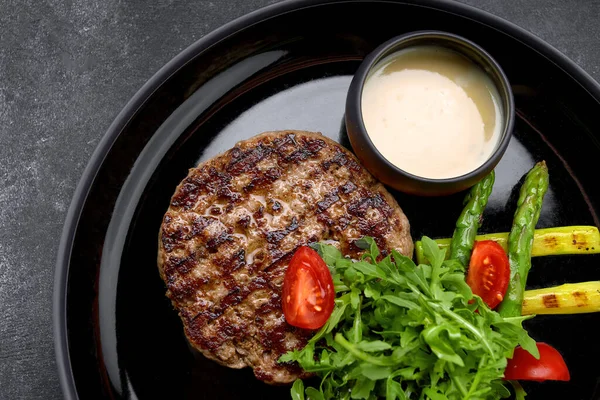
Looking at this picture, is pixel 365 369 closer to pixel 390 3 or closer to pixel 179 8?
pixel 390 3

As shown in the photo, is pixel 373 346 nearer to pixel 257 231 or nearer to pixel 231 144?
pixel 257 231

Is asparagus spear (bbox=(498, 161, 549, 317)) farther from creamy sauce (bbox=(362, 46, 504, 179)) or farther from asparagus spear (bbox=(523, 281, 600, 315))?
creamy sauce (bbox=(362, 46, 504, 179))

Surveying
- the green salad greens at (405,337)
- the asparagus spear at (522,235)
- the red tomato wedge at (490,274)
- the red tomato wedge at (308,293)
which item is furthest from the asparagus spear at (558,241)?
the red tomato wedge at (308,293)

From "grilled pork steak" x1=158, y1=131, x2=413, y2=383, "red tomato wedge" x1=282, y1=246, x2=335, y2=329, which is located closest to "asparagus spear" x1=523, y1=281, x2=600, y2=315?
"grilled pork steak" x1=158, y1=131, x2=413, y2=383

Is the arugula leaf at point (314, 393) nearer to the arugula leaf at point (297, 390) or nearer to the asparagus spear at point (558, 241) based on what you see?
the arugula leaf at point (297, 390)

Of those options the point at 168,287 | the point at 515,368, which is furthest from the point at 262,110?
the point at 515,368

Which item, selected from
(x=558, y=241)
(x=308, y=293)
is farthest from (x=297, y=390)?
(x=558, y=241)
